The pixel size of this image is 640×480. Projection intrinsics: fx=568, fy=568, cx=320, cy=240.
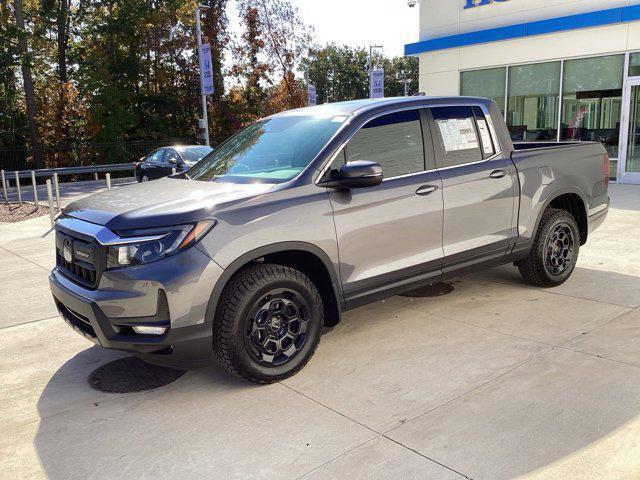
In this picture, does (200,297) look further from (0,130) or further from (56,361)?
(0,130)

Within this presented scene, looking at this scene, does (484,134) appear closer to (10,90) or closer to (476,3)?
(476,3)

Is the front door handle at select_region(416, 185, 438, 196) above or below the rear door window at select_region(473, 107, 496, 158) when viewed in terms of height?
below

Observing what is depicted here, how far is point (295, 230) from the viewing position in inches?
144

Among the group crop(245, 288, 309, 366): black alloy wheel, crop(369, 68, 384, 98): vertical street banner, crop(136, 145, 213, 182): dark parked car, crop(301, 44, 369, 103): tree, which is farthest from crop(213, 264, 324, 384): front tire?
crop(301, 44, 369, 103): tree

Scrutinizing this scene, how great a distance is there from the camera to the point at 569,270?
5684 mm

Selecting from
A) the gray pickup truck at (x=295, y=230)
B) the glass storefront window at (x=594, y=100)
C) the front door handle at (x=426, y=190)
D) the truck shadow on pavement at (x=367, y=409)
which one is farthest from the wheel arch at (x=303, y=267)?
the glass storefront window at (x=594, y=100)

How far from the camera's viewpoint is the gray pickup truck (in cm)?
333

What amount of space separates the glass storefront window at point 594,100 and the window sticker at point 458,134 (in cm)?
1119

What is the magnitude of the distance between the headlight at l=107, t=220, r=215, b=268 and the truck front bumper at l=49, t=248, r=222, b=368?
57mm

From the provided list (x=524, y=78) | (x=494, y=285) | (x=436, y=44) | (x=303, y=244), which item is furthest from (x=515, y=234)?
(x=436, y=44)

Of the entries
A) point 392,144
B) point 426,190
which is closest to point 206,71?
point 392,144

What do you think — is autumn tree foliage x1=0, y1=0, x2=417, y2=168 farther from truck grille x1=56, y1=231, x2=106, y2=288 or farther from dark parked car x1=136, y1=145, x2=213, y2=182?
truck grille x1=56, y1=231, x2=106, y2=288

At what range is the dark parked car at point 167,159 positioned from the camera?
14.2m

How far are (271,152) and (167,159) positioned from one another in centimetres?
1154
